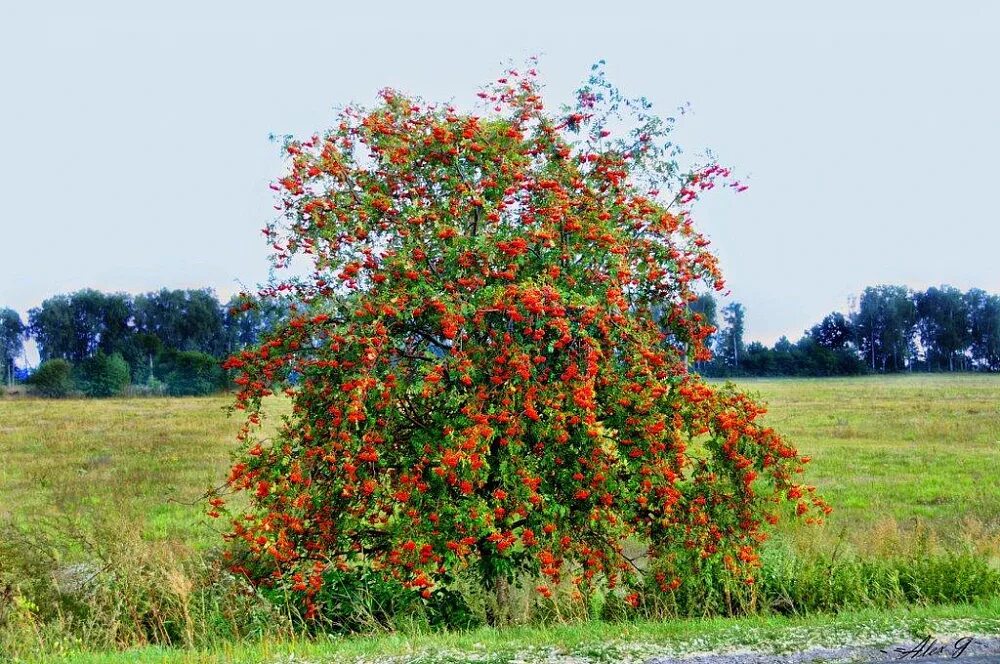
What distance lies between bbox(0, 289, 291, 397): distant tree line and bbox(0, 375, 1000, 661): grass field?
3806 mm

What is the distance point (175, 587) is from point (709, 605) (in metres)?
6.19

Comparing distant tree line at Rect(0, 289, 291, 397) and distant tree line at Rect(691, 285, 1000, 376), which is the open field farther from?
distant tree line at Rect(691, 285, 1000, 376)

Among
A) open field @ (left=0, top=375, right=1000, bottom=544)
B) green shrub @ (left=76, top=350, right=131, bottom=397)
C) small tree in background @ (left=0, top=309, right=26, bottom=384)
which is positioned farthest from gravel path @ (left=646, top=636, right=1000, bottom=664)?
small tree in background @ (left=0, top=309, right=26, bottom=384)

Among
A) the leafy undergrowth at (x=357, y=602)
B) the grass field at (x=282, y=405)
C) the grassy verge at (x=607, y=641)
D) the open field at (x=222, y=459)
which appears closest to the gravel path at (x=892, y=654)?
the grassy verge at (x=607, y=641)

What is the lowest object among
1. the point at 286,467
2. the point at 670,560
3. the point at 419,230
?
the point at 670,560

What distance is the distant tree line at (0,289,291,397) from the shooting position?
179 feet

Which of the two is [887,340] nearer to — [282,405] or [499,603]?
[282,405]

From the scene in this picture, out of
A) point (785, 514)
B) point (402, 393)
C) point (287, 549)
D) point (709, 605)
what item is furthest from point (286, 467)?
point (785, 514)

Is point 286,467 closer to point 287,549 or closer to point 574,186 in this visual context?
point 287,549

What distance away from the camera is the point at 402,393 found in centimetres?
940

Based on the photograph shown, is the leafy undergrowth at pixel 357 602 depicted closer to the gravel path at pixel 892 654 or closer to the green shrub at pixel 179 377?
the gravel path at pixel 892 654

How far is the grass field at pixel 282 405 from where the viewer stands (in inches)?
385

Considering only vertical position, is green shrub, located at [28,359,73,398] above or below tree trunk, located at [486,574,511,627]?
above

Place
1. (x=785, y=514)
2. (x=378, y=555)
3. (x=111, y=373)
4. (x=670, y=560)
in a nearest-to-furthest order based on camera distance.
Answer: (x=670, y=560) → (x=378, y=555) → (x=785, y=514) → (x=111, y=373)
